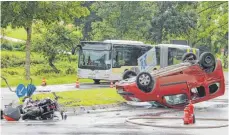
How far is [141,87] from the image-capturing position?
21.5m

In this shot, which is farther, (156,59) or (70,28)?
(70,28)

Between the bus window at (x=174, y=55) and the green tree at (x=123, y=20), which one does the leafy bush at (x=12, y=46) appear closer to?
the green tree at (x=123, y=20)

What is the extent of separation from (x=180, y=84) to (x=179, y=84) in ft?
0.15

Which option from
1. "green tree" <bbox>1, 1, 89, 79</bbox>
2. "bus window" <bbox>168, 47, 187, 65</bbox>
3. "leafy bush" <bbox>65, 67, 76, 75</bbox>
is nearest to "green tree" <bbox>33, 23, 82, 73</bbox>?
"leafy bush" <bbox>65, 67, 76, 75</bbox>

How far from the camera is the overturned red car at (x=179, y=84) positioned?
21609mm

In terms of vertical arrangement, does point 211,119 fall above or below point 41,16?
below

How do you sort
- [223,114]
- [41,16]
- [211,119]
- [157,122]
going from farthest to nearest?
[41,16]
[223,114]
[211,119]
[157,122]

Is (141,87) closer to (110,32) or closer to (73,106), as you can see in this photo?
(73,106)

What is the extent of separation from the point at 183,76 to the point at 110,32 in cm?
3521

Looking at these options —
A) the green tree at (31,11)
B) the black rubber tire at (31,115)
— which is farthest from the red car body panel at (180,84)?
the green tree at (31,11)

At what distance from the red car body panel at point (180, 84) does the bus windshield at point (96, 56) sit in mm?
15172

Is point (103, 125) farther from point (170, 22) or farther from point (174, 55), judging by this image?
point (170, 22)

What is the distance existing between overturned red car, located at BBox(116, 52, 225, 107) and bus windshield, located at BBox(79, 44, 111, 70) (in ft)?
48.8

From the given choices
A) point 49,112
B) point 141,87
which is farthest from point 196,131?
point 141,87
